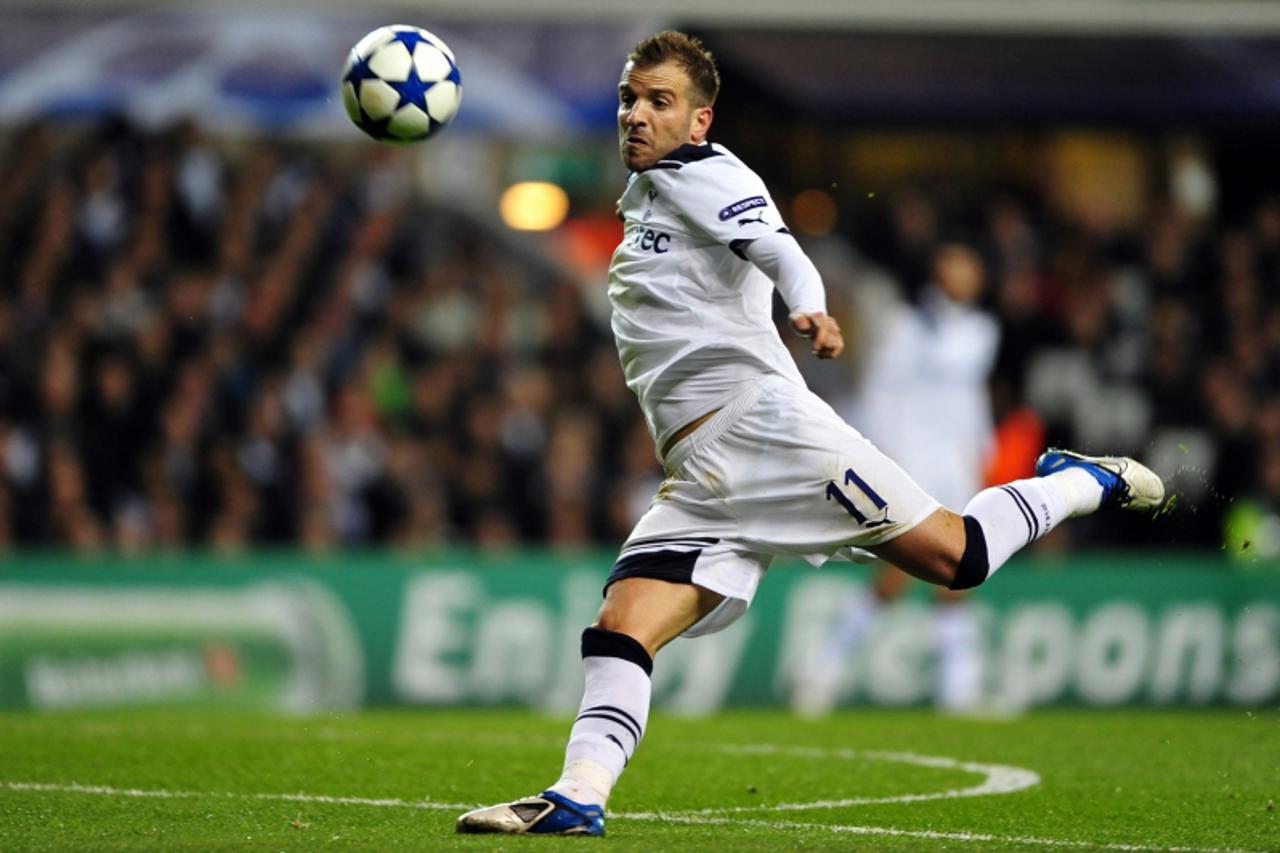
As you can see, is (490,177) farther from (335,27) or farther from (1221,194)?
(1221,194)

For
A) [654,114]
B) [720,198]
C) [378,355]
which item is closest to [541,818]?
[720,198]

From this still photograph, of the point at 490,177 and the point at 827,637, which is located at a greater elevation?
the point at 490,177

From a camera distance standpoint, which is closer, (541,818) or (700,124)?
(541,818)

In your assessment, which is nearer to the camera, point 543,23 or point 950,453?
point 950,453

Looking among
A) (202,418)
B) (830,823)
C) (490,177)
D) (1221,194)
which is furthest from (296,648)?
(1221,194)

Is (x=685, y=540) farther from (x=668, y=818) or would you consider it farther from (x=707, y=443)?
(x=668, y=818)

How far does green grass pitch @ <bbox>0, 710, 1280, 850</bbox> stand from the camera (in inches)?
212

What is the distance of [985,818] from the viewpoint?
5.95m

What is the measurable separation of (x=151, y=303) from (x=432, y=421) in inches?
87.7

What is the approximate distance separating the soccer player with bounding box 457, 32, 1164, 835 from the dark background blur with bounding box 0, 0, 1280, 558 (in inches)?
308

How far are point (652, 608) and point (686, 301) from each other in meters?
0.87

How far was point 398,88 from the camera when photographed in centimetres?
616

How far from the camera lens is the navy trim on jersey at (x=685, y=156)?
18.3 ft

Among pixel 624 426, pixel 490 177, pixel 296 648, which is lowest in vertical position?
pixel 296 648
